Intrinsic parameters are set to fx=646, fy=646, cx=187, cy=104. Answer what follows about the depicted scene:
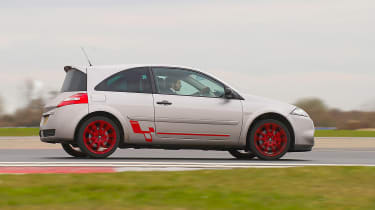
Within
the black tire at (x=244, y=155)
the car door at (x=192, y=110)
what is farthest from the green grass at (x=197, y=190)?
the black tire at (x=244, y=155)

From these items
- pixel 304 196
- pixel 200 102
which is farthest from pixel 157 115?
pixel 304 196

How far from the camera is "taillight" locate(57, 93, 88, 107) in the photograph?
1042 centimetres

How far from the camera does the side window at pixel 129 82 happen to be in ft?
34.9

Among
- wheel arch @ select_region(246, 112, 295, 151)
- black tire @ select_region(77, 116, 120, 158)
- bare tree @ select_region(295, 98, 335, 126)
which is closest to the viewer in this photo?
black tire @ select_region(77, 116, 120, 158)

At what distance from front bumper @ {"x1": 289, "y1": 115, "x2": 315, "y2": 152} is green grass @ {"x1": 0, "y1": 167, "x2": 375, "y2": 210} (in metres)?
2.65

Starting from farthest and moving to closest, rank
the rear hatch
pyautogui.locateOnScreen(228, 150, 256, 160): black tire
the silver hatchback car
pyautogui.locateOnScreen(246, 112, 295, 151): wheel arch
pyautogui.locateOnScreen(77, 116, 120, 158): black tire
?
pyautogui.locateOnScreen(228, 150, 256, 160): black tire
pyautogui.locateOnScreen(246, 112, 295, 151): wheel arch
the rear hatch
the silver hatchback car
pyautogui.locateOnScreen(77, 116, 120, 158): black tire

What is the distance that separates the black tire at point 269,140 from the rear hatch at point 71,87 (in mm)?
2915

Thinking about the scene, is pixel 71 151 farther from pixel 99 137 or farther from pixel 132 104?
pixel 132 104

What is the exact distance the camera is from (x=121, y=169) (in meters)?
8.75

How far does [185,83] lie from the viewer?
10.9 meters

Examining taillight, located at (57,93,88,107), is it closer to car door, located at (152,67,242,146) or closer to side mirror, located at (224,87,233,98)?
car door, located at (152,67,242,146)

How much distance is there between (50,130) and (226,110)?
2.92 metres

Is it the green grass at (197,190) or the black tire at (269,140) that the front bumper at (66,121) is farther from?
the black tire at (269,140)

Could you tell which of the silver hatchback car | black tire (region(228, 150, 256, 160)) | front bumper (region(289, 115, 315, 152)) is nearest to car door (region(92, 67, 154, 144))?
the silver hatchback car
